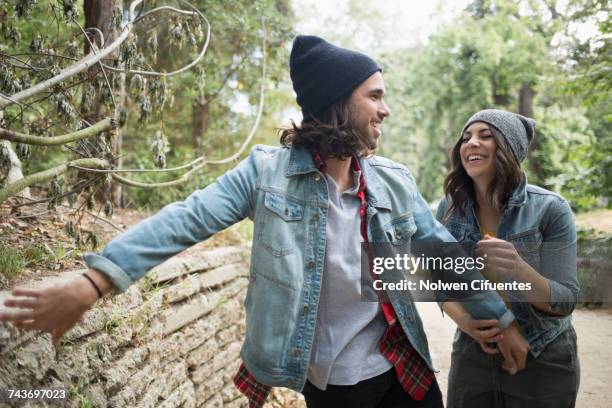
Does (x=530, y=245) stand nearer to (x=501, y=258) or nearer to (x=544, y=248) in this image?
(x=544, y=248)

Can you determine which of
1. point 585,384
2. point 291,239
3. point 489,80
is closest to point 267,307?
point 291,239

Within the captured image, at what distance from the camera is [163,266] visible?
350 centimetres

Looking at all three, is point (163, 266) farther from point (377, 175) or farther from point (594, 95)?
point (594, 95)

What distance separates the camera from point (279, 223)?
74.5 inches

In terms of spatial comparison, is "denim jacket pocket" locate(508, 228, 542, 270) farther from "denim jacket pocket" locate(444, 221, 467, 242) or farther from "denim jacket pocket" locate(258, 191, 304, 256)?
"denim jacket pocket" locate(258, 191, 304, 256)

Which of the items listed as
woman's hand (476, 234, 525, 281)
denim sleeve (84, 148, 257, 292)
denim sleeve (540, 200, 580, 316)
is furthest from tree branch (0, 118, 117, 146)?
denim sleeve (540, 200, 580, 316)

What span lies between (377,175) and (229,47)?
5.57 metres

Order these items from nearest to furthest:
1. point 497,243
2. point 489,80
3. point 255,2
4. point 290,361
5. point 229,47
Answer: point 290,361 < point 497,243 < point 255,2 < point 229,47 < point 489,80

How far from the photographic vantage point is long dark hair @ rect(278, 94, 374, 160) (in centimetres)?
198

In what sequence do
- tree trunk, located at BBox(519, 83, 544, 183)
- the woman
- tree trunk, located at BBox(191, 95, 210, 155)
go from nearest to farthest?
the woman, tree trunk, located at BBox(191, 95, 210, 155), tree trunk, located at BBox(519, 83, 544, 183)

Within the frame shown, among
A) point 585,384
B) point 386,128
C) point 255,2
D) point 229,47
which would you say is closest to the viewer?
point 585,384

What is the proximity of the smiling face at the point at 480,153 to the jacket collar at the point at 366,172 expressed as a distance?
1.71 feet

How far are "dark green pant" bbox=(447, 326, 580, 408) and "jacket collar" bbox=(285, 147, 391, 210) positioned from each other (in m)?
0.93

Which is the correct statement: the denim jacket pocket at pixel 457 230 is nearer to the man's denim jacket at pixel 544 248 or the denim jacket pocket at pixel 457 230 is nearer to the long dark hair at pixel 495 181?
the long dark hair at pixel 495 181
